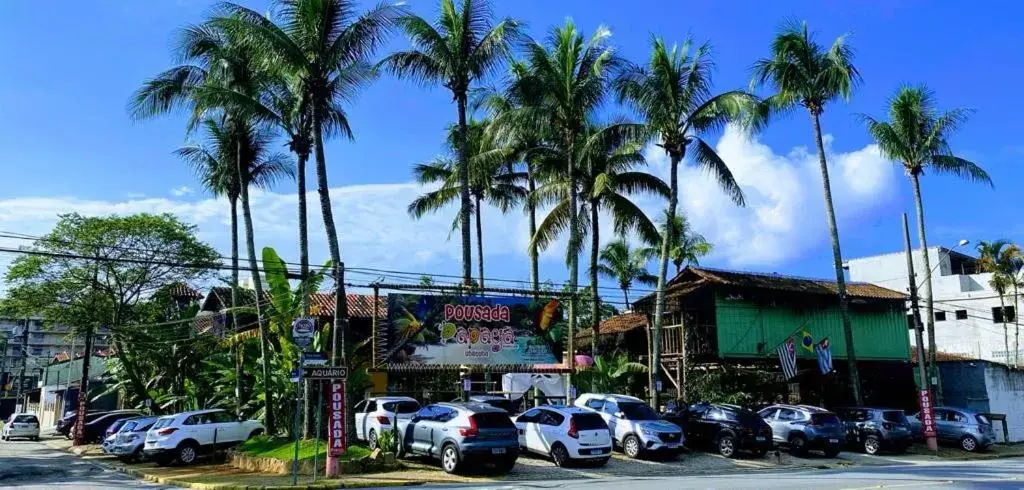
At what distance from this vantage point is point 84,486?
17625 millimetres

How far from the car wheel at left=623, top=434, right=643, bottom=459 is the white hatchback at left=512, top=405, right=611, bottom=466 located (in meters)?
1.56

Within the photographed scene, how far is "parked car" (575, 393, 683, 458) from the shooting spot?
70.1ft

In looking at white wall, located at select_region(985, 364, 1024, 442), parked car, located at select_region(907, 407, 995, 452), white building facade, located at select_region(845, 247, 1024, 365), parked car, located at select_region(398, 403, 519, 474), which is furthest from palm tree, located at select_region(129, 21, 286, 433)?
white building facade, located at select_region(845, 247, 1024, 365)

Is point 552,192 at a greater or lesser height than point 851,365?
greater

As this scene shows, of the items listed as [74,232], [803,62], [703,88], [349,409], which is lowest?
[349,409]

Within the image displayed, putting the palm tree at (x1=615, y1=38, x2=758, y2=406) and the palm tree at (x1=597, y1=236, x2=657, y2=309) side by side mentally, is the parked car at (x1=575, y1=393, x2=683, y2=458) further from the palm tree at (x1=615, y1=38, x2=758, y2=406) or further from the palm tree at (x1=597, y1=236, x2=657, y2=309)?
the palm tree at (x1=597, y1=236, x2=657, y2=309)

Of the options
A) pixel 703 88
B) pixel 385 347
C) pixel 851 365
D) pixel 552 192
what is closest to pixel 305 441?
pixel 385 347

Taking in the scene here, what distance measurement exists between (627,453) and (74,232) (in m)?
Answer: 26.0

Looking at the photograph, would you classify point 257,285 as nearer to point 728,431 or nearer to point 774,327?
point 728,431

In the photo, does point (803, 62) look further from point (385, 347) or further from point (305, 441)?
point (305, 441)

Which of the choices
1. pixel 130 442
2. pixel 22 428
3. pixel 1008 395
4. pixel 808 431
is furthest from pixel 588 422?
pixel 22 428

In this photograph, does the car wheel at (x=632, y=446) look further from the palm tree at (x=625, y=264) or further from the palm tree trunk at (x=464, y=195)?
the palm tree at (x=625, y=264)

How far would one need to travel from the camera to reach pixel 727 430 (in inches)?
906

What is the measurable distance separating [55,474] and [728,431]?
725 inches
